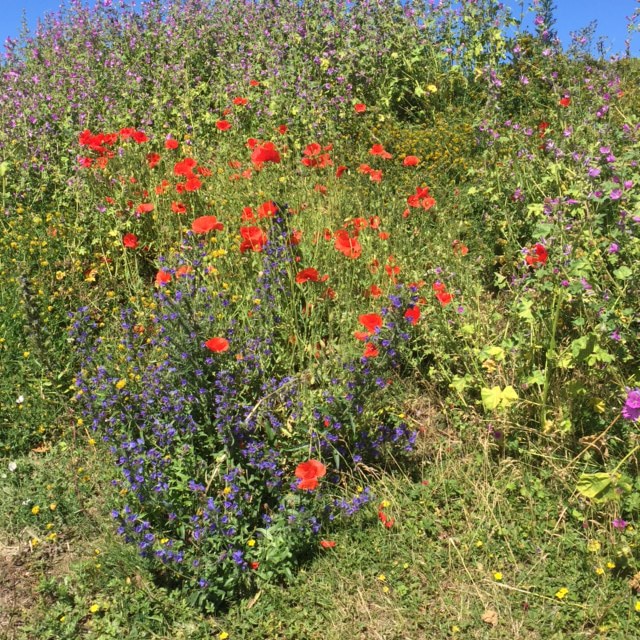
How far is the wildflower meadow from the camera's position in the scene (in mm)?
2453

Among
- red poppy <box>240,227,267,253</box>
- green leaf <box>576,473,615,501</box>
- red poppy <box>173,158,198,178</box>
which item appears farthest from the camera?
red poppy <box>173,158,198,178</box>

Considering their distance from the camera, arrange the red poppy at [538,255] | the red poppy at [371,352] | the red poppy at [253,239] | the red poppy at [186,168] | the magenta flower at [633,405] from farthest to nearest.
Answer: 1. the red poppy at [186,168]
2. the red poppy at [253,239]
3. the red poppy at [538,255]
4. the red poppy at [371,352]
5. the magenta flower at [633,405]

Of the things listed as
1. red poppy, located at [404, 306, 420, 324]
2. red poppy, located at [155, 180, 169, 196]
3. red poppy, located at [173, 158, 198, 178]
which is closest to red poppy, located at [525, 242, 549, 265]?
red poppy, located at [404, 306, 420, 324]

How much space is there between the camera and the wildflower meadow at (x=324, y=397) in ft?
8.05

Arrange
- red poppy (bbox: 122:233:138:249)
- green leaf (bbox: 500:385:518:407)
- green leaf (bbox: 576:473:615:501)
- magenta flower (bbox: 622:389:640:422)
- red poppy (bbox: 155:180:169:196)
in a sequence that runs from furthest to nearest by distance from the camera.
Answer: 1. red poppy (bbox: 155:180:169:196)
2. red poppy (bbox: 122:233:138:249)
3. green leaf (bbox: 500:385:518:407)
4. magenta flower (bbox: 622:389:640:422)
5. green leaf (bbox: 576:473:615:501)

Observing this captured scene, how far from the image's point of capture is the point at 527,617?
2.32 metres

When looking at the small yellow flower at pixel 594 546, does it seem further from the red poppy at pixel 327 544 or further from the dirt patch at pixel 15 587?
the dirt patch at pixel 15 587

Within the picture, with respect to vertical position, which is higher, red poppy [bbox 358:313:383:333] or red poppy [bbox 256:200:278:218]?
red poppy [bbox 256:200:278:218]

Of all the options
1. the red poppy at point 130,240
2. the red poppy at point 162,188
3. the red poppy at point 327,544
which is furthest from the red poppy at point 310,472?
the red poppy at point 162,188

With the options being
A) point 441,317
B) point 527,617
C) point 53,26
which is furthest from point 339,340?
point 53,26

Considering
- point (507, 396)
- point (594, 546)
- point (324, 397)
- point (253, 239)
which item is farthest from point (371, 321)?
point (594, 546)

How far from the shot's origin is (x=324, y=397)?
2766 mm

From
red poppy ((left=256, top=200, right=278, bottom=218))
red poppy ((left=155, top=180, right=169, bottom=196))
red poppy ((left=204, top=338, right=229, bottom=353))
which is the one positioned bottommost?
red poppy ((left=204, top=338, right=229, bottom=353))

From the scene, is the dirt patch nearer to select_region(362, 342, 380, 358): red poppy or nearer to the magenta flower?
select_region(362, 342, 380, 358): red poppy
